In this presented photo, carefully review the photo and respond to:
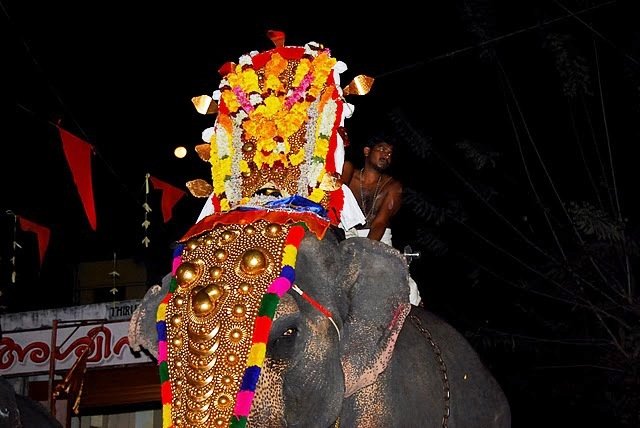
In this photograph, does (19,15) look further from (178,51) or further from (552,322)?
(552,322)

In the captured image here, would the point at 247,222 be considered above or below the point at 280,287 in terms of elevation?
above

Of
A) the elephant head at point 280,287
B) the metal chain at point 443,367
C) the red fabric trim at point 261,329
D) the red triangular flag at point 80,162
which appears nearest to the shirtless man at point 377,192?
the metal chain at point 443,367

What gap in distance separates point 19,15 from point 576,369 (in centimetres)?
652

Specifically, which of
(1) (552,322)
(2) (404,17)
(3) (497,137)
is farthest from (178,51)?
(1) (552,322)

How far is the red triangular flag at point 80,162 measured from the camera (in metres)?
8.41

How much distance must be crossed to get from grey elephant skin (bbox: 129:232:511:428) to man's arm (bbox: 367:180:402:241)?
69 cm

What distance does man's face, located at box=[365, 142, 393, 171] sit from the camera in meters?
5.70

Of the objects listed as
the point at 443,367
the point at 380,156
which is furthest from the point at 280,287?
the point at 380,156

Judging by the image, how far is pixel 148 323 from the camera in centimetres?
409

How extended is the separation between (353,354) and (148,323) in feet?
2.90

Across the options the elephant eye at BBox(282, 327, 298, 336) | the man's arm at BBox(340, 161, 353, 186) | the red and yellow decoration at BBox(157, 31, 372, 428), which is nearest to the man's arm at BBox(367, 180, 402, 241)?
the man's arm at BBox(340, 161, 353, 186)

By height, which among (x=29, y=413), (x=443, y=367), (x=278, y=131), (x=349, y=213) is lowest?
(x=29, y=413)

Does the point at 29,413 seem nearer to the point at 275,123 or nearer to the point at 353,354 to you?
the point at 275,123

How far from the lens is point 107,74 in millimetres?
10062
